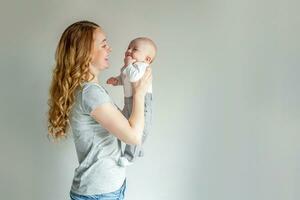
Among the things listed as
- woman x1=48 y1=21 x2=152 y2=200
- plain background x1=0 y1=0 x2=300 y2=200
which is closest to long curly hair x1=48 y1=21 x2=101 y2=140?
woman x1=48 y1=21 x2=152 y2=200

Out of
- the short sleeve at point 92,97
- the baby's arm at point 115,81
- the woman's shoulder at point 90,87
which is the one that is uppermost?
the baby's arm at point 115,81

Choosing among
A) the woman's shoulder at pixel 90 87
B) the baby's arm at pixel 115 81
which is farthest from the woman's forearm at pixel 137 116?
the baby's arm at pixel 115 81

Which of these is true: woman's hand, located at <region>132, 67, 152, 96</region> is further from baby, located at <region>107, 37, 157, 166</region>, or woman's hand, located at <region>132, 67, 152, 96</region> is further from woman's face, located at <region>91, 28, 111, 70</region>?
woman's face, located at <region>91, 28, 111, 70</region>

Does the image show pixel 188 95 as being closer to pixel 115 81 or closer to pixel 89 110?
pixel 115 81

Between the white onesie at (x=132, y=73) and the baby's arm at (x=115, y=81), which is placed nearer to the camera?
the white onesie at (x=132, y=73)

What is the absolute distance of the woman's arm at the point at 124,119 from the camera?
1.27 m

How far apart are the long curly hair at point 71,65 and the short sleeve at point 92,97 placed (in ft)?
0.14

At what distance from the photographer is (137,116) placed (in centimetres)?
130

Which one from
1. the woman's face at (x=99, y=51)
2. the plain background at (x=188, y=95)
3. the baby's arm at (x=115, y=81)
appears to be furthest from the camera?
the plain background at (x=188, y=95)

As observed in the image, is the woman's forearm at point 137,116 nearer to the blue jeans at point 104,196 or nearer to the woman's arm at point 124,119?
the woman's arm at point 124,119

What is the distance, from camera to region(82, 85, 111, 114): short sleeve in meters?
1.28

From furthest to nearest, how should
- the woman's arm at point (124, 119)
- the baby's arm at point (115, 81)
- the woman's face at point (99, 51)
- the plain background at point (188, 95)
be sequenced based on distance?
the plain background at point (188, 95) → the baby's arm at point (115, 81) → the woman's face at point (99, 51) → the woman's arm at point (124, 119)

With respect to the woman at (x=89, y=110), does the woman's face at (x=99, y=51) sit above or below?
above

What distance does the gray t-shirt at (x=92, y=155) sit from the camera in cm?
134
